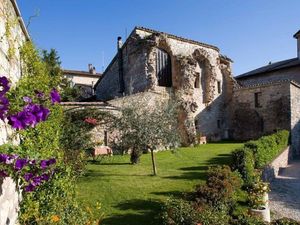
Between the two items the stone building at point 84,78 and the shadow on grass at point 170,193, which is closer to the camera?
the shadow on grass at point 170,193

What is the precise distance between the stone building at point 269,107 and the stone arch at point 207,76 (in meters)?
3.75

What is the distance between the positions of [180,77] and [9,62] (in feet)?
70.4

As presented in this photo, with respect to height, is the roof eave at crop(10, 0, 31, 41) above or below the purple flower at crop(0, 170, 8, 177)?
above

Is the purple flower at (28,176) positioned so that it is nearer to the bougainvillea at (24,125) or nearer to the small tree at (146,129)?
the bougainvillea at (24,125)

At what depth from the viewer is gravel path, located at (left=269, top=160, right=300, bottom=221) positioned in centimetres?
1054

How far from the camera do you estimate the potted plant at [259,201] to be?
8766mm

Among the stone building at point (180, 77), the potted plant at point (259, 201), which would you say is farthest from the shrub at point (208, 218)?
the stone building at point (180, 77)

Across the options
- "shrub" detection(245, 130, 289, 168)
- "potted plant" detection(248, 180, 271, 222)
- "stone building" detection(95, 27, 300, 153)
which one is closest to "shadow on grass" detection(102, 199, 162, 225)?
"potted plant" detection(248, 180, 271, 222)

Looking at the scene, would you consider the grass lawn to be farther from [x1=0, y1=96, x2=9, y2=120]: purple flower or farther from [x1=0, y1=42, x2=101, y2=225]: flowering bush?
[x1=0, y1=96, x2=9, y2=120]: purple flower

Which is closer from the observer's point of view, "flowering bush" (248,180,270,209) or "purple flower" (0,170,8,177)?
"purple flower" (0,170,8,177)

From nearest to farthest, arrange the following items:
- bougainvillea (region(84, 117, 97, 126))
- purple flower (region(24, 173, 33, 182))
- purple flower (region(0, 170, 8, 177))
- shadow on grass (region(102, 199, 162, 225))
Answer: purple flower (region(0, 170, 8, 177))
purple flower (region(24, 173, 33, 182))
shadow on grass (region(102, 199, 162, 225))
bougainvillea (region(84, 117, 97, 126))

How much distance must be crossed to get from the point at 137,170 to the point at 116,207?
4994mm

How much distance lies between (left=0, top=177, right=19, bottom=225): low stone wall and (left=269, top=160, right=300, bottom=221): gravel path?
28.5 feet

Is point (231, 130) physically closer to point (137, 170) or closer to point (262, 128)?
point (262, 128)
